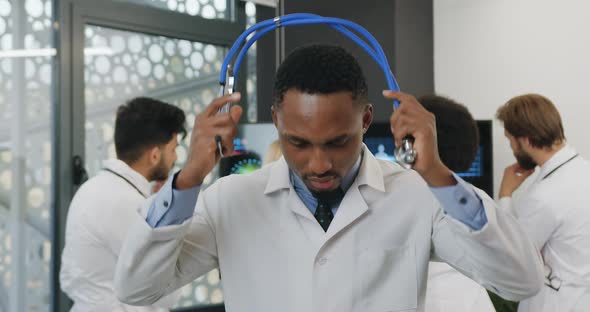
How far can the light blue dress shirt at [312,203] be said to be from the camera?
108 centimetres

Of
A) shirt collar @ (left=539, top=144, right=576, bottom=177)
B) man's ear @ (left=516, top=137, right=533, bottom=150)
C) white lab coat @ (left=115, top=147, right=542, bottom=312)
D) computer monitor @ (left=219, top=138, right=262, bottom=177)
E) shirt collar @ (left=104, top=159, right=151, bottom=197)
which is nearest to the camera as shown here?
white lab coat @ (left=115, top=147, right=542, bottom=312)

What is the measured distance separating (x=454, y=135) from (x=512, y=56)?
2.02m

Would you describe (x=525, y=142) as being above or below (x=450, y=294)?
above

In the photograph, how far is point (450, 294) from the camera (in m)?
1.76

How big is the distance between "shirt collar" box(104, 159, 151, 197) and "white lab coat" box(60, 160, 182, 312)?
7 centimetres

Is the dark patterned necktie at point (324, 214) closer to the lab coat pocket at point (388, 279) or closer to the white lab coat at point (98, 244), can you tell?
the lab coat pocket at point (388, 279)

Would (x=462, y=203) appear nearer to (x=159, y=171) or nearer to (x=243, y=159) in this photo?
(x=159, y=171)

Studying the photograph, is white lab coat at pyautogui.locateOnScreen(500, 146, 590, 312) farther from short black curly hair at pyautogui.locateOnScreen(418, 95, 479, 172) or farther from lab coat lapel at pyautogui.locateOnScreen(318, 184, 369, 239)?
lab coat lapel at pyautogui.locateOnScreen(318, 184, 369, 239)

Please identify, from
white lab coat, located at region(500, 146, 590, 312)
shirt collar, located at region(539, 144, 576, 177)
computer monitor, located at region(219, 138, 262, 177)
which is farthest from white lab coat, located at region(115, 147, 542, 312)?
computer monitor, located at region(219, 138, 262, 177)

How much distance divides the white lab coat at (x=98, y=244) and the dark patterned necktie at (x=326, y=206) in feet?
3.55

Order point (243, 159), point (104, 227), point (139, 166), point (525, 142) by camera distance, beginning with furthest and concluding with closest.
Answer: point (243, 159) < point (525, 142) < point (139, 166) < point (104, 227)

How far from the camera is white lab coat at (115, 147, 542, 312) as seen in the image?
3.88 feet

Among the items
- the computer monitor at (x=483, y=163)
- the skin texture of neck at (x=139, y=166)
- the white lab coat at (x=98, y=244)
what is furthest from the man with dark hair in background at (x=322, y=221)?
the computer monitor at (x=483, y=163)

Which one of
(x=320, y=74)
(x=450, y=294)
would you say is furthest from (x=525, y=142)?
(x=320, y=74)
